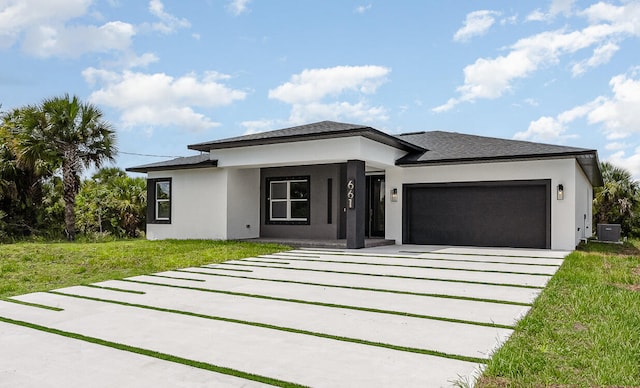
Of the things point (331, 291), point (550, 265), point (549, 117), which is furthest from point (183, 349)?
point (549, 117)

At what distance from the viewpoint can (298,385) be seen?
2900 mm

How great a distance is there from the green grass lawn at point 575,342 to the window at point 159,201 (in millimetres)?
12510

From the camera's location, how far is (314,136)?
11.8m

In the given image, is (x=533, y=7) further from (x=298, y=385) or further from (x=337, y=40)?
(x=298, y=385)

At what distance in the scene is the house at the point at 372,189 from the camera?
12.0m

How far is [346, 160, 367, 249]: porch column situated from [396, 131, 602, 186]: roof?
2197mm

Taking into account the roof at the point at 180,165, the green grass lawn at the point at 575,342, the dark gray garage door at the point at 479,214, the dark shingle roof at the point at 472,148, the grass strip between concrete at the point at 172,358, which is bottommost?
the grass strip between concrete at the point at 172,358

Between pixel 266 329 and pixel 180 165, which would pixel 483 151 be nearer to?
pixel 180 165

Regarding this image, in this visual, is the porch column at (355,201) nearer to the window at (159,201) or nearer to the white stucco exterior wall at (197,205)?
the white stucco exterior wall at (197,205)

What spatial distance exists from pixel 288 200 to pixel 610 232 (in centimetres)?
1160

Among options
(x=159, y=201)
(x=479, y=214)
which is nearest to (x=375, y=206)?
(x=479, y=214)

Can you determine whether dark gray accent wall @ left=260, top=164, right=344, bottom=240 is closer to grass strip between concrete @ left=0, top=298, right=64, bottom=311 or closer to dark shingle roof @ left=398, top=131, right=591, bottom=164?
dark shingle roof @ left=398, top=131, right=591, bottom=164

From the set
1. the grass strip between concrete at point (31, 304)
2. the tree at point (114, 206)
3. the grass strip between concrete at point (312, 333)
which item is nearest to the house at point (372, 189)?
the tree at point (114, 206)

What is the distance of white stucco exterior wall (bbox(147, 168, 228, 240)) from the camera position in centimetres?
Result: 1423
